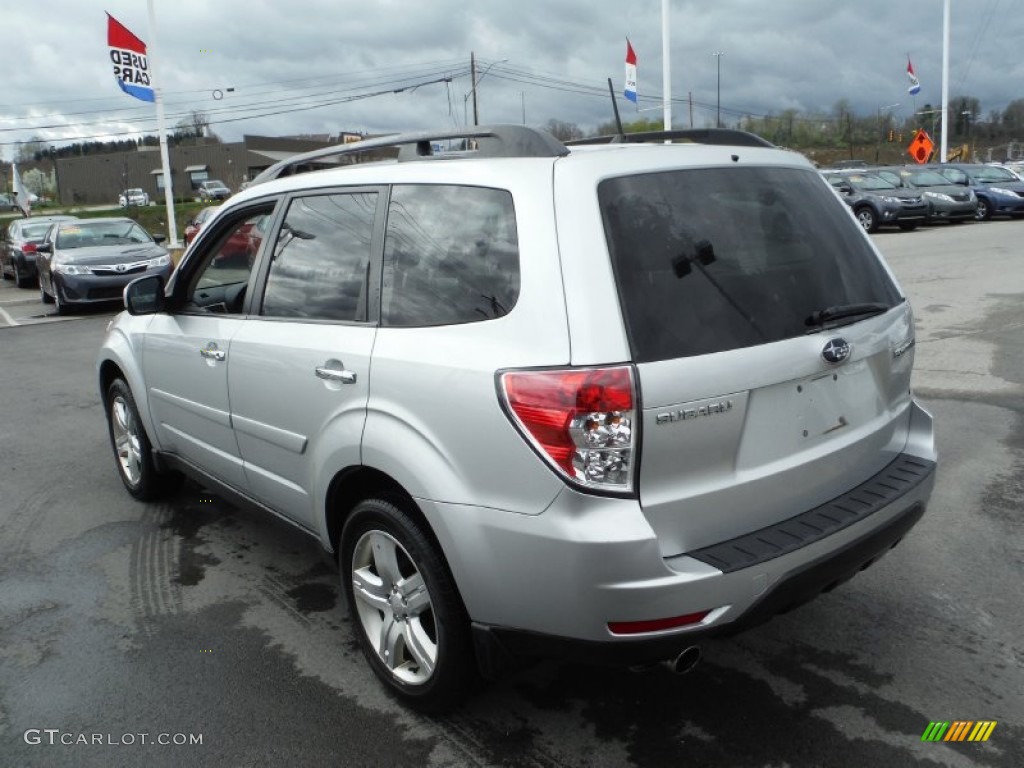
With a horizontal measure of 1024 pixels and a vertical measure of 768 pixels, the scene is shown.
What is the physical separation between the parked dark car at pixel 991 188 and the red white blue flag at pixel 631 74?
9.49 meters

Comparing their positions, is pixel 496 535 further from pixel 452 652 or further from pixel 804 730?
pixel 804 730

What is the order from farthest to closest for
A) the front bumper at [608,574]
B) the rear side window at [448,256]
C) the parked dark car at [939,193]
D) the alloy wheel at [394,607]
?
1. the parked dark car at [939,193]
2. the alloy wheel at [394,607]
3. the rear side window at [448,256]
4. the front bumper at [608,574]

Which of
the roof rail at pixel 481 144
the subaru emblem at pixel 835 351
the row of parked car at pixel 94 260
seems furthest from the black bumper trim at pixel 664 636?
the row of parked car at pixel 94 260

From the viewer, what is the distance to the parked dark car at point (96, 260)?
578 inches

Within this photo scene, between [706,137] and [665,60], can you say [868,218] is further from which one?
[706,137]

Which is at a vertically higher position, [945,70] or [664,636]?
[945,70]

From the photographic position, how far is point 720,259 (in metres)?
2.69

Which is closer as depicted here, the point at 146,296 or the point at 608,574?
the point at 608,574

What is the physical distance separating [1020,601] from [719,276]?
215cm

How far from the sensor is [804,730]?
2850mm

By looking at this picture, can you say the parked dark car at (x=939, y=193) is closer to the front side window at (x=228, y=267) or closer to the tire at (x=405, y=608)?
the front side window at (x=228, y=267)

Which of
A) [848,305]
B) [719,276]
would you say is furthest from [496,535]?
[848,305]

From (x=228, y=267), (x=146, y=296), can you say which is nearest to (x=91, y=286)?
(x=146, y=296)

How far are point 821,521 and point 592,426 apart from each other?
2.91ft
